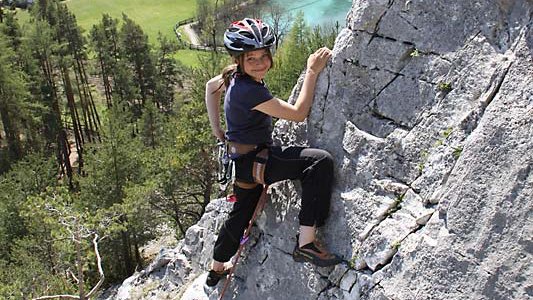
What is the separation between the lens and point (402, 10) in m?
5.97

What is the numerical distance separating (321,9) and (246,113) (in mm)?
63939

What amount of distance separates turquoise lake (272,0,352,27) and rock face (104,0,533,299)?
5216 centimetres

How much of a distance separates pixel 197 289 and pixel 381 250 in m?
3.89

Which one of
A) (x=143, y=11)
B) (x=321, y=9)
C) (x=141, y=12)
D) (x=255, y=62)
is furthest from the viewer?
(x=143, y=11)

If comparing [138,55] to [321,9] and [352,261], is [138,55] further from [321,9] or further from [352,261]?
[352,261]

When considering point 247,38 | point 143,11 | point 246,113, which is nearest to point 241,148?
point 246,113

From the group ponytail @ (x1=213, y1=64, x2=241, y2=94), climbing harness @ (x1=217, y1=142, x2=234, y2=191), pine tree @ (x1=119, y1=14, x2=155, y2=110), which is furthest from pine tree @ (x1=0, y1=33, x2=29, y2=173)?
ponytail @ (x1=213, y1=64, x2=241, y2=94)

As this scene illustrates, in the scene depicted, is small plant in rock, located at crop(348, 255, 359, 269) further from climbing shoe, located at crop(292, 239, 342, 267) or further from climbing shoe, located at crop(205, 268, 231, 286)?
climbing shoe, located at crop(205, 268, 231, 286)

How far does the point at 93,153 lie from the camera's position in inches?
1393

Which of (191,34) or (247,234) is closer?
(247,234)

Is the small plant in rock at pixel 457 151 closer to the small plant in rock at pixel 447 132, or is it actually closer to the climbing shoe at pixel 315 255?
the small plant in rock at pixel 447 132

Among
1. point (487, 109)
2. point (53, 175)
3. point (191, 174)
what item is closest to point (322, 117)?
point (487, 109)

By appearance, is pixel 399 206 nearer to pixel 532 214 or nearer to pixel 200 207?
pixel 532 214

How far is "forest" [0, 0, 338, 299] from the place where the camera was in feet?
68.5
